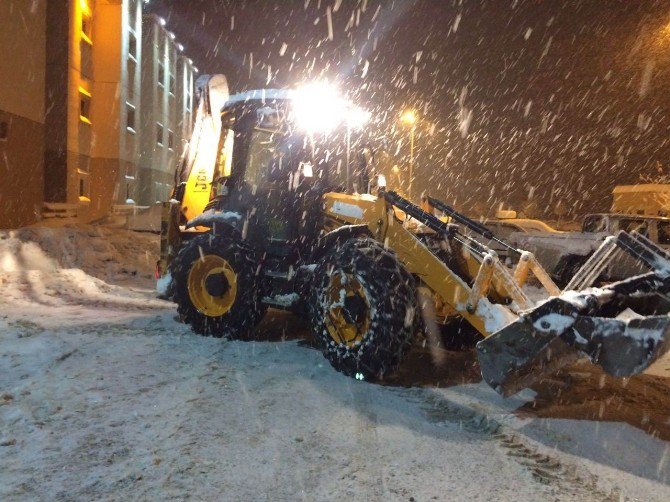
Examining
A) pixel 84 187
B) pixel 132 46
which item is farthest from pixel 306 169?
pixel 132 46

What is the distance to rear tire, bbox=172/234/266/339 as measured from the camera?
630cm

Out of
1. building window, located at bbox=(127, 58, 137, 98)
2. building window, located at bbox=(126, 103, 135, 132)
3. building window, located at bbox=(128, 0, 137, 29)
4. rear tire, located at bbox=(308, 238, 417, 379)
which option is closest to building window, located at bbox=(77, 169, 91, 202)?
building window, located at bbox=(126, 103, 135, 132)

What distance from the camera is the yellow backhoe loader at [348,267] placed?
383 cm

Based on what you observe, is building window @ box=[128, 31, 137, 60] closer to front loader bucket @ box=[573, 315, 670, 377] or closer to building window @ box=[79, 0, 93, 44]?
building window @ box=[79, 0, 93, 44]

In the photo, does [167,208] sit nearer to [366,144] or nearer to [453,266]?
[366,144]

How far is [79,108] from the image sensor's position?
24.1 metres

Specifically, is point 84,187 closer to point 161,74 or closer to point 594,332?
point 161,74

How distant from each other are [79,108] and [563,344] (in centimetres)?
2481

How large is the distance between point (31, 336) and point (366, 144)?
4.56 metres

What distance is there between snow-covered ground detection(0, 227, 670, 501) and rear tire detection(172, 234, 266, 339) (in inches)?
10.2

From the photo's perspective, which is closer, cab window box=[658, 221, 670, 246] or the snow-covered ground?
the snow-covered ground

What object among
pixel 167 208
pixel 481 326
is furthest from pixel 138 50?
pixel 481 326

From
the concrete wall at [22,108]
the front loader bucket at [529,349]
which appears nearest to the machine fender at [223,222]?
the front loader bucket at [529,349]

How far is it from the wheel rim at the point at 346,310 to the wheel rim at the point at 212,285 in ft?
5.28
